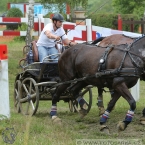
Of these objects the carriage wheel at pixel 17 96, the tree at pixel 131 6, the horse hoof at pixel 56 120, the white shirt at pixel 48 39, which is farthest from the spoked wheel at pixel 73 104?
the tree at pixel 131 6

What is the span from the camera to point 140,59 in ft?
27.4

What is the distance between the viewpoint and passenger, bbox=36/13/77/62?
10070 millimetres

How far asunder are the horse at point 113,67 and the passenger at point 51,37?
2.81 ft

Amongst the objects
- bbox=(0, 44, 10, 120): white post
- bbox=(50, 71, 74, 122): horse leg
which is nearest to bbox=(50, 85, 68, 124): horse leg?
bbox=(50, 71, 74, 122): horse leg

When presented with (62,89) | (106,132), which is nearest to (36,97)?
(62,89)

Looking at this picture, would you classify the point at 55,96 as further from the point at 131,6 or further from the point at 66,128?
the point at 131,6

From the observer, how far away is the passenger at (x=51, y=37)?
10.1 m

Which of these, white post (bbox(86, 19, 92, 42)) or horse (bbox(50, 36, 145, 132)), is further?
white post (bbox(86, 19, 92, 42))

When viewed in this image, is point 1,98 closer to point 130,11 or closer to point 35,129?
point 35,129

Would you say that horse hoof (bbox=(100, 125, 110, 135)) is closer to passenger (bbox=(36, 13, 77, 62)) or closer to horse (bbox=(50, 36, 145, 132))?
horse (bbox=(50, 36, 145, 132))

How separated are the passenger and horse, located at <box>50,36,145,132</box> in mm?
855

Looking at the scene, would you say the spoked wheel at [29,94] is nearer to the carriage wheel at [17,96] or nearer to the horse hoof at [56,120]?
the carriage wheel at [17,96]

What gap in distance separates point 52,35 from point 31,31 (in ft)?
25.0

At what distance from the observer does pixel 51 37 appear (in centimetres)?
1002
